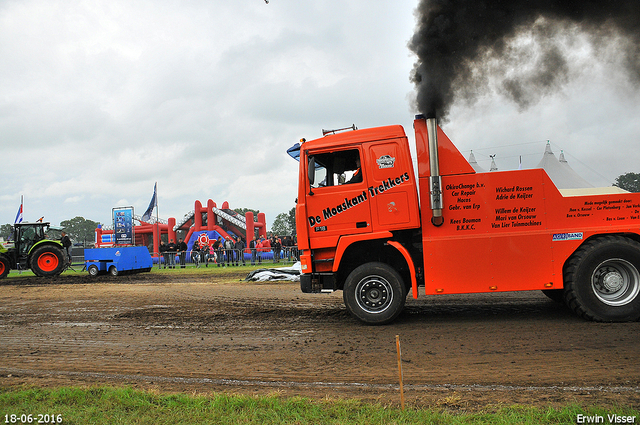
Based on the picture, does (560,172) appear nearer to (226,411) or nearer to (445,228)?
(445,228)

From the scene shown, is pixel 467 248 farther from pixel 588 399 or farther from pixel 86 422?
pixel 86 422

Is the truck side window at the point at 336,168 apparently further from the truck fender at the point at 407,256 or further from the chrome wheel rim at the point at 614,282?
the chrome wheel rim at the point at 614,282

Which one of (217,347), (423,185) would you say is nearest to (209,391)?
(217,347)

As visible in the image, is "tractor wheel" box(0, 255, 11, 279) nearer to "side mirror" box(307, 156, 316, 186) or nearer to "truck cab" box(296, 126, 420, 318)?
"truck cab" box(296, 126, 420, 318)

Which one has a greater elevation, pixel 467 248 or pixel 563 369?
pixel 467 248

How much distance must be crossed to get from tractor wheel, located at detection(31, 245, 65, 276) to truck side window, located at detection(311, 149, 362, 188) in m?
16.6

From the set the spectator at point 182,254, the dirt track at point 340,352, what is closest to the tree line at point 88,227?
the spectator at point 182,254

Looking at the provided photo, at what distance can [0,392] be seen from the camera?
408 centimetres

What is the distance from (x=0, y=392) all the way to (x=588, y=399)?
5.43 m

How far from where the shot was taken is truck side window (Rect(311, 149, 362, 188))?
6.86 m

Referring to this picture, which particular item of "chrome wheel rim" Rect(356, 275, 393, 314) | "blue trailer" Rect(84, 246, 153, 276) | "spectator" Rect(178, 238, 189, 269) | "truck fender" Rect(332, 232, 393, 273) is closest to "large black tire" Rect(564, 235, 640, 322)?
"chrome wheel rim" Rect(356, 275, 393, 314)

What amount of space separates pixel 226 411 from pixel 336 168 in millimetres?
4413

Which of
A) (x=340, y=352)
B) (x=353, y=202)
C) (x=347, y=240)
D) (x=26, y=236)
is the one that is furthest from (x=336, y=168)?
(x=26, y=236)

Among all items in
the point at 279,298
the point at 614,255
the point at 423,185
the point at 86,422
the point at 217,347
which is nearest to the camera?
the point at 86,422
